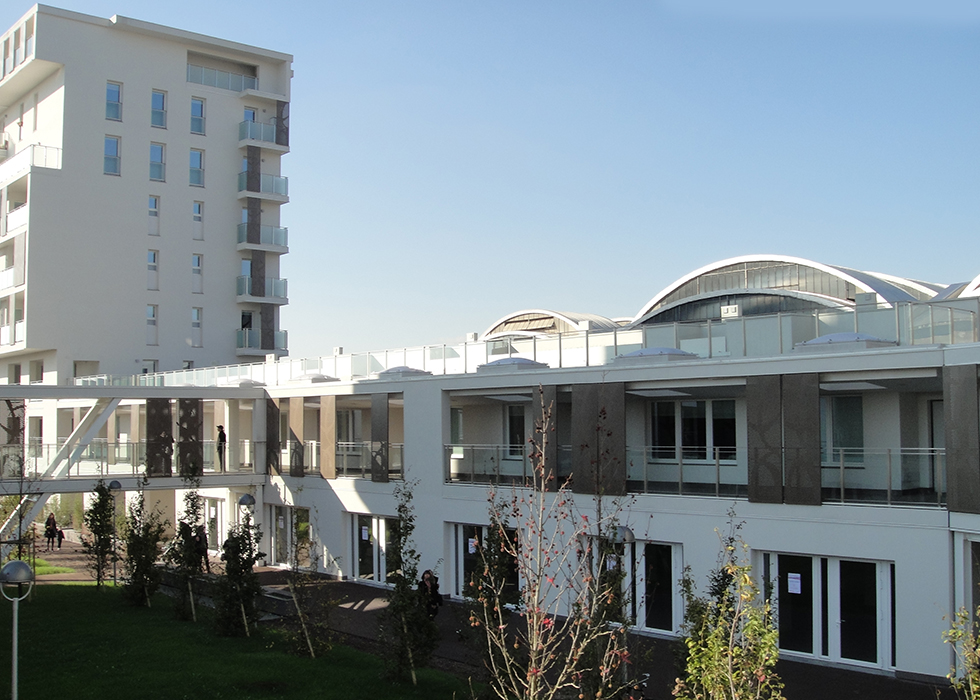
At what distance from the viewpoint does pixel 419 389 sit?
2517 centimetres

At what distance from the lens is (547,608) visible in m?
8.25

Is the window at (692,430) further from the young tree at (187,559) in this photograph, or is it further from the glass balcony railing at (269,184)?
the glass balcony railing at (269,184)

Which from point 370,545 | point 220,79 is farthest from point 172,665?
point 220,79

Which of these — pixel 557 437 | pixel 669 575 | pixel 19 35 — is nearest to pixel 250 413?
pixel 557 437

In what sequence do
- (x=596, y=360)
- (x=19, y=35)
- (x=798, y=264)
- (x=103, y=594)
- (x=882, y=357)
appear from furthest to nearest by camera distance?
(x=798, y=264) < (x=19, y=35) < (x=103, y=594) < (x=596, y=360) < (x=882, y=357)

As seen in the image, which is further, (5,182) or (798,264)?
(798,264)

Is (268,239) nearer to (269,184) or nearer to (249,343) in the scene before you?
(269,184)

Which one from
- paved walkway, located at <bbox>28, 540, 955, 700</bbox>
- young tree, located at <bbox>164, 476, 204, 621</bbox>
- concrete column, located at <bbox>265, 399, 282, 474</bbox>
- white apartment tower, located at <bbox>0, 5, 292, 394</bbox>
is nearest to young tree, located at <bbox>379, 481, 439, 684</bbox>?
paved walkway, located at <bbox>28, 540, 955, 700</bbox>

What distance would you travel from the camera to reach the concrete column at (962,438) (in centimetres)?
1570

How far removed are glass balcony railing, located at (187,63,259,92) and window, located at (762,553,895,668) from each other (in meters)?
38.2

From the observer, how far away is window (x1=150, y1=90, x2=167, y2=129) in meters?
44.5

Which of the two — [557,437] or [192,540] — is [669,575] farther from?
[192,540]

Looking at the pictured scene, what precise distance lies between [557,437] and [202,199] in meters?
29.3

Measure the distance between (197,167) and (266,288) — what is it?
261 inches
